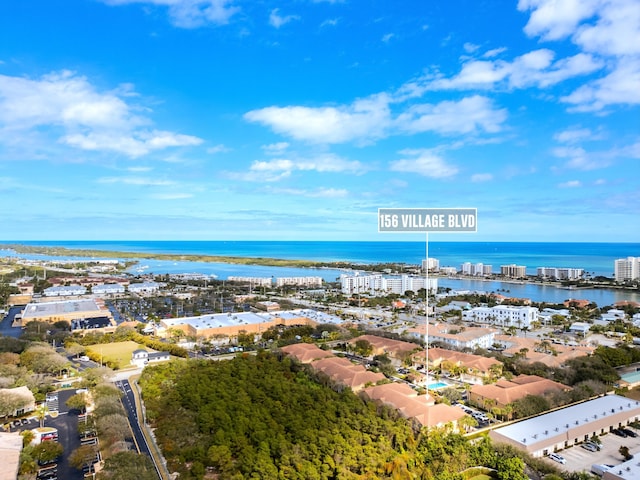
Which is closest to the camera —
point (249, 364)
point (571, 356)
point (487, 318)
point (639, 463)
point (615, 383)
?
point (639, 463)

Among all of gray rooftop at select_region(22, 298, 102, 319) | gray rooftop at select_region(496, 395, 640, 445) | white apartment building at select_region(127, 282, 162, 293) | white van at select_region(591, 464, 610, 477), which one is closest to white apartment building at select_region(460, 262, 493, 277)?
white apartment building at select_region(127, 282, 162, 293)

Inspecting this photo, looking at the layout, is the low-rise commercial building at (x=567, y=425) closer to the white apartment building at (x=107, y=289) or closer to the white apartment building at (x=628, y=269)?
the white apartment building at (x=107, y=289)

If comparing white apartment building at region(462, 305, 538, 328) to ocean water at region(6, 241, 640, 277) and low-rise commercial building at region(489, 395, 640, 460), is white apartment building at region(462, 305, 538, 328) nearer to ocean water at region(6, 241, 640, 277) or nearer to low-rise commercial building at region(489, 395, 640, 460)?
low-rise commercial building at region(489, 395, 640, 460)

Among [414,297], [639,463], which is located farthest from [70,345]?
[414,297]

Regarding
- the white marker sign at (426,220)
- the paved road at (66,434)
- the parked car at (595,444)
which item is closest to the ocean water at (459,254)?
the parked car at (595,444)

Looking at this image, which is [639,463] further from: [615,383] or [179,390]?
[179,390]

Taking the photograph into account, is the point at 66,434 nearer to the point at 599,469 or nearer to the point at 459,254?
the point at 599,469

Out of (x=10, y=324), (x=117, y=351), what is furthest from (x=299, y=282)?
(x=117, y=351)
